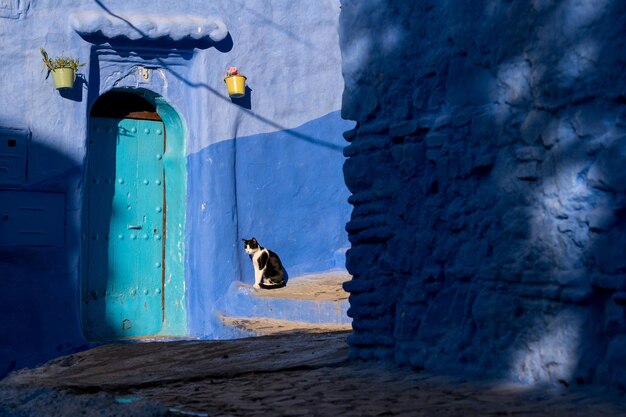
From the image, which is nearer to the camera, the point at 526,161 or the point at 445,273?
the point at 526,161

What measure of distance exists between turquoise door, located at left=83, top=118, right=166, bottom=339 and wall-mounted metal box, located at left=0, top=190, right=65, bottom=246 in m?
0.39

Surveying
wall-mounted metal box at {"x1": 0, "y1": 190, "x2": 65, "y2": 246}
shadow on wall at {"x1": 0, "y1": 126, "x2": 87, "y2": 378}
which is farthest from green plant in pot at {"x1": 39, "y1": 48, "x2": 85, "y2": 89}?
wall-mounted metal box at {"x1": 0, "y1": 190, "x2": 65, "y2": 246}

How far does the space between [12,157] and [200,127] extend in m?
1.65

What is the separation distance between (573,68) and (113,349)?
3859mm

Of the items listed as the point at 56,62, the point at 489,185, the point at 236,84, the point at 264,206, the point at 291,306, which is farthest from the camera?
the point at 264,206

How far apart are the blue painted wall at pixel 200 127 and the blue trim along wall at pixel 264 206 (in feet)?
0.04

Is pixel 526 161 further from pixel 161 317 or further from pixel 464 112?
pixel 161 317

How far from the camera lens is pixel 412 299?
3.63m

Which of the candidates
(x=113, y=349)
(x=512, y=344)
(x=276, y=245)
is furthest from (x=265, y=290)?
(x=512, y=344)

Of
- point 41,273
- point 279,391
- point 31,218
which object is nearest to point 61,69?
point 31,218

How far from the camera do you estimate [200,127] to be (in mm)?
8367

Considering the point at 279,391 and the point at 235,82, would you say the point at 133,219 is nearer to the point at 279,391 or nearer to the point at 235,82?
the point at 235,82

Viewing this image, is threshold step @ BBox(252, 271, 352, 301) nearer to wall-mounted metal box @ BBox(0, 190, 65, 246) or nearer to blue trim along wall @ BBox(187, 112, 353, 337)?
blue trim along wall @ BBox(187, 112, 353, 337)

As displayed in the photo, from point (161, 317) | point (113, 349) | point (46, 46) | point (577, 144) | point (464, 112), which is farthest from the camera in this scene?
point (161, 317)
